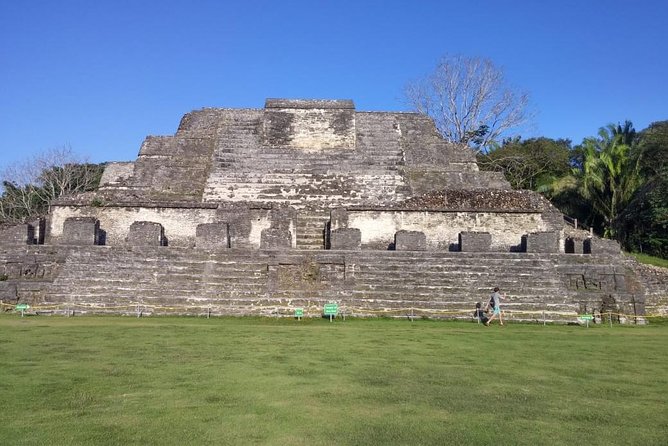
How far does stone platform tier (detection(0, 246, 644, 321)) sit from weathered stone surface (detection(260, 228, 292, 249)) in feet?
1.50

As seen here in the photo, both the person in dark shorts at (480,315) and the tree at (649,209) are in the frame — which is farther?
the tree at (649,209)

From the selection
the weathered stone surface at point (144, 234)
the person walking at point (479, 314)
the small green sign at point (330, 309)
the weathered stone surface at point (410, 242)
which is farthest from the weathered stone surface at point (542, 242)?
the weathered stone surface at point (144, 234)

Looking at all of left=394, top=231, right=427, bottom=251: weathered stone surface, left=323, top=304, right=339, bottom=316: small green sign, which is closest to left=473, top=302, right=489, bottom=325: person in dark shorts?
left=394, top=231, right=427, bottom=251: weathered stone surface

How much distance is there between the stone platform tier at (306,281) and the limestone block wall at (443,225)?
9.25 ft

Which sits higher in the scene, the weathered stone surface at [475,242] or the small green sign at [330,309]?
the weathered stone surface at [475,242]

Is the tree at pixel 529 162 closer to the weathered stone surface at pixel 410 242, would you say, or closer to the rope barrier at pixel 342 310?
the weathered stone surface at pixel 410 242

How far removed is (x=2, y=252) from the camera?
13578 millimetres

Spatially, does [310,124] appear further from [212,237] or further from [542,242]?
Result: [542,242]

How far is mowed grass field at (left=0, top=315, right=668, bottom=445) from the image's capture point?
4188 mm

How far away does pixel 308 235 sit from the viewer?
1603cm

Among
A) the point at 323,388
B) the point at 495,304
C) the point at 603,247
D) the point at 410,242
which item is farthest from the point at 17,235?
the point at 603,247

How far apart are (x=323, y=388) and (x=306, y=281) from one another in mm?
7394

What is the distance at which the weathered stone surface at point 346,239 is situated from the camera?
13844 millimetres

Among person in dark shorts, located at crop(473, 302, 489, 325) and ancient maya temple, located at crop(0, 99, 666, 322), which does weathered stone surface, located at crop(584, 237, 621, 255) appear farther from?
person in dark shorts, located at crop(473, 302, 489, 325)
